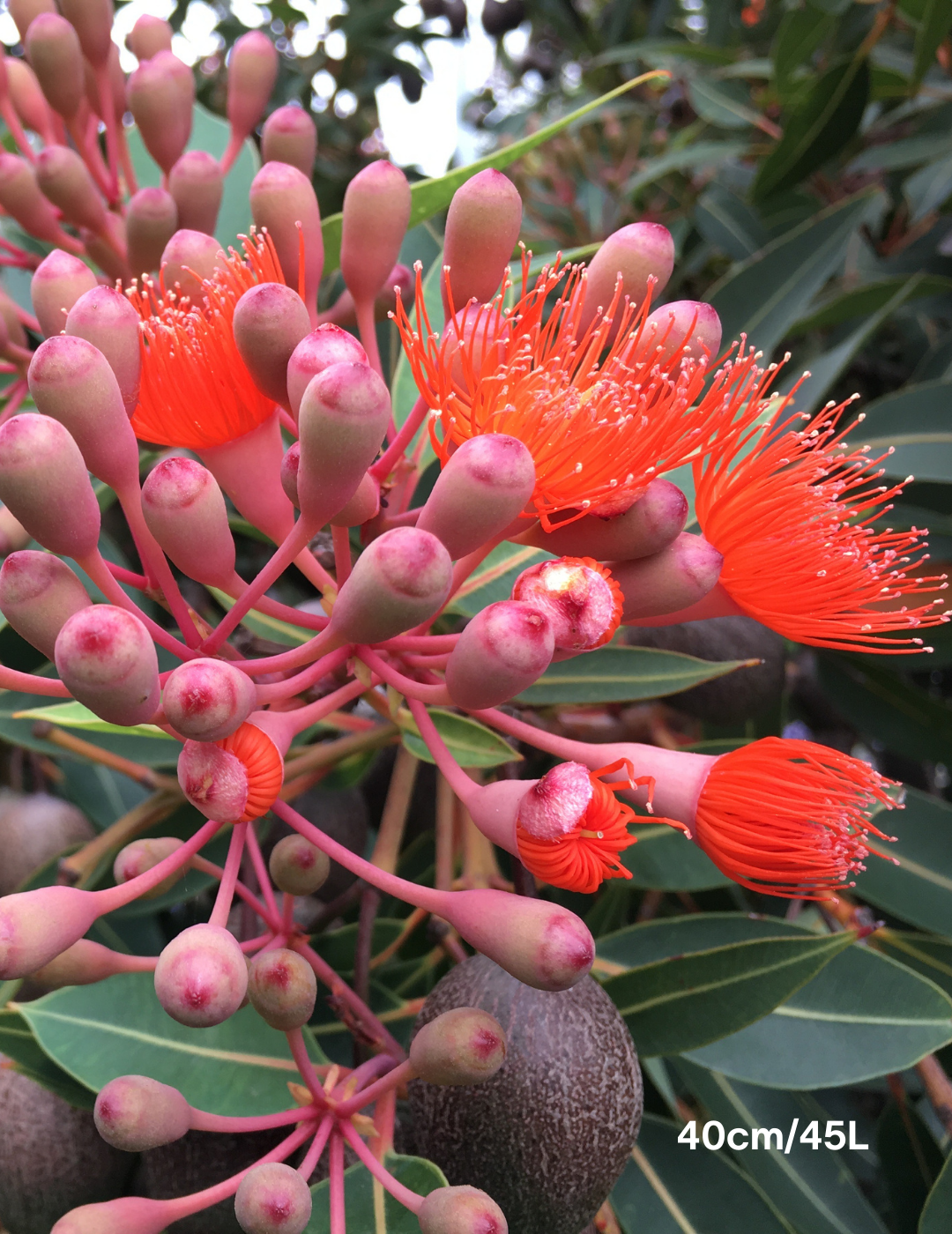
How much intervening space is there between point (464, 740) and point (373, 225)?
1.48 feet

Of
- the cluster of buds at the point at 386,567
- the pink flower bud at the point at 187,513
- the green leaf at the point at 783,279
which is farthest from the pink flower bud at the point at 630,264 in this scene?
the green leaf at the point at 783,279

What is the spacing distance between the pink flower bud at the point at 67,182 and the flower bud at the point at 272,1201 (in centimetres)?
98

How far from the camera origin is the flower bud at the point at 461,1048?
0.72 m

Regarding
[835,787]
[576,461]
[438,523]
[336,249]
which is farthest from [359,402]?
[336,249]

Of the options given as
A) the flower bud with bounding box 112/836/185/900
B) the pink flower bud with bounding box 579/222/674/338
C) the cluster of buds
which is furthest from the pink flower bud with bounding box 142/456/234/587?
the pink flower bud with bounding box 579/222/674/338

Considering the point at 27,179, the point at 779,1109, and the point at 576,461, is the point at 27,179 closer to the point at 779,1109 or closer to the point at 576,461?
the point at 576,461

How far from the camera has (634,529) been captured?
0.75 m

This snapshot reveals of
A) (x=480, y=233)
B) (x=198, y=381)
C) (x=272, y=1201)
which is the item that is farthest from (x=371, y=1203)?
(x=480, y=233)

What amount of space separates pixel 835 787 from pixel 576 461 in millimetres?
334

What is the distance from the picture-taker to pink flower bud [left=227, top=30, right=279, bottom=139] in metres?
1.34

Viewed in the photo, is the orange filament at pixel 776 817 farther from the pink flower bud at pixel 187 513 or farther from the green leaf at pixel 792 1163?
the green leaf at pixel 792 1163

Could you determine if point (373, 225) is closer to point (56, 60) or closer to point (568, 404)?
point (568, 404)

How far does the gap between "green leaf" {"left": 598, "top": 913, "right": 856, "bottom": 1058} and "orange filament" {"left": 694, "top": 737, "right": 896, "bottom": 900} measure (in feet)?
0.66

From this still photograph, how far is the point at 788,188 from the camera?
184 cm
